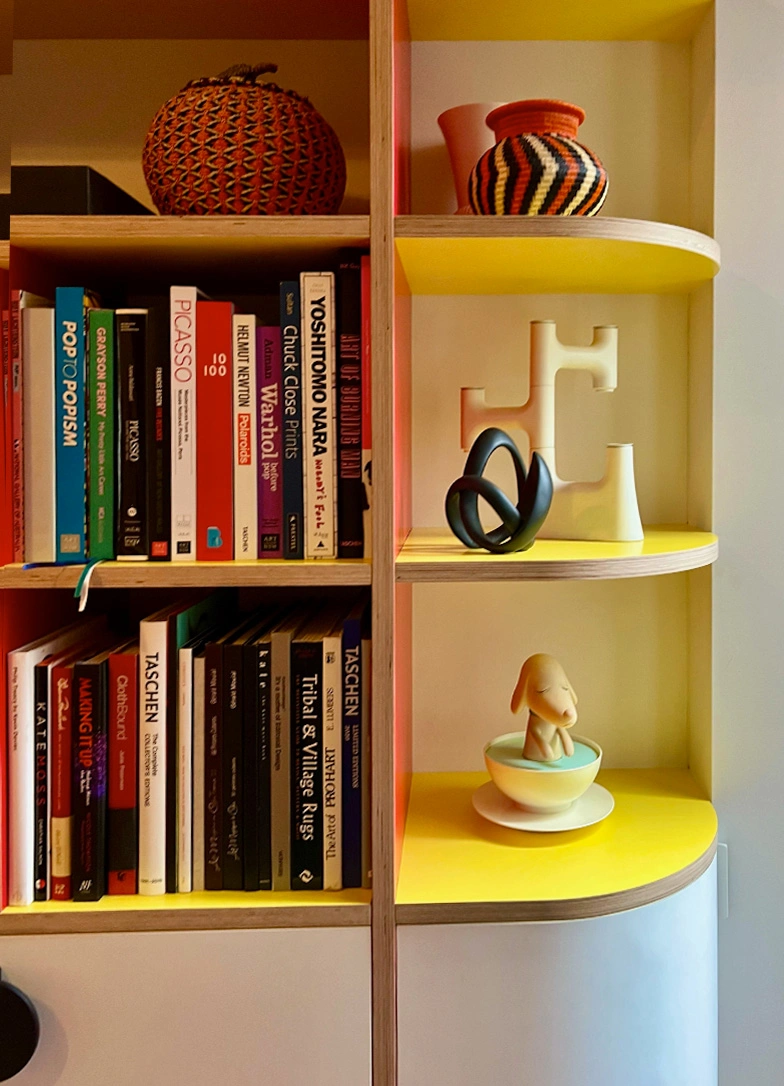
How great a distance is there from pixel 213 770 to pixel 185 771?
0.10 feet

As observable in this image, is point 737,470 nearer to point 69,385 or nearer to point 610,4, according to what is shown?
point 610,4

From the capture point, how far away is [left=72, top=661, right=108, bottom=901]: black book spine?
96 centimetres

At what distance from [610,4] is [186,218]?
0.67 m

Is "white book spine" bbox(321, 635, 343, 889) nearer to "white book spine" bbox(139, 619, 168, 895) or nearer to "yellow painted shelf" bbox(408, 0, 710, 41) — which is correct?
"white book spine" bbox(139, 619, 168, 895)

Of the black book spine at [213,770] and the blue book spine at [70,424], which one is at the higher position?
the blue book spine at [70,424]

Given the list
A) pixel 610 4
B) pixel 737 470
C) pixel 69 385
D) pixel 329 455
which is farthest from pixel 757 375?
pixel 69 385

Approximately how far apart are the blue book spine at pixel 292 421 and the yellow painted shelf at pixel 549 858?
0.40 meters

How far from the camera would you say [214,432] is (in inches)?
37.8

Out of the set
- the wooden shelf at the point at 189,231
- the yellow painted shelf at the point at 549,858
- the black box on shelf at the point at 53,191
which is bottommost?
the yellow painted shelf at the point at 549,858

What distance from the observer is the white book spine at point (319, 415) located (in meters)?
0.95

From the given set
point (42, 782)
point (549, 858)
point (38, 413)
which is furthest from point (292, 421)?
point (549, 858)

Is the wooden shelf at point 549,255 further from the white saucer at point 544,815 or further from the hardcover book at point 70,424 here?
the white saucer at point 544,815

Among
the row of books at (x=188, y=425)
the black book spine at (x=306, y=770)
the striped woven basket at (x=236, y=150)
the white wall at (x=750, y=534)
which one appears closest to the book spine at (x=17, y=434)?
the row of books at (x=188, y=425)

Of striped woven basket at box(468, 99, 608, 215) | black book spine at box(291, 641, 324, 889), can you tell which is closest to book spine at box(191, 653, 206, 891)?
black book spine at box(291, 641, 324, 889)
